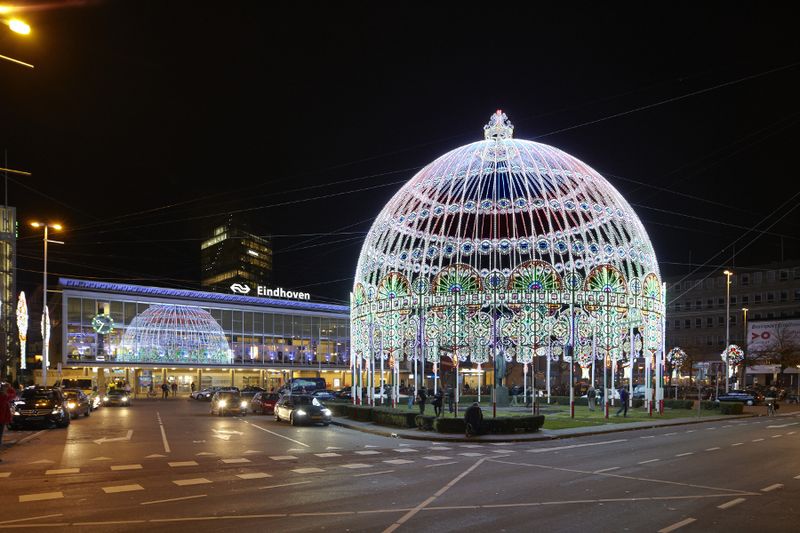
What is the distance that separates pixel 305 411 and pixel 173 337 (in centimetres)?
5065

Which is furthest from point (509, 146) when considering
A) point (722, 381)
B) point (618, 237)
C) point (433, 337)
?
point (722, 381)

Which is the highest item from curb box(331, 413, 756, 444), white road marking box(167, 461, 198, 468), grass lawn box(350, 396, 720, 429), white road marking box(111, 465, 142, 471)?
white road marking box(111, 465, 142, 471)

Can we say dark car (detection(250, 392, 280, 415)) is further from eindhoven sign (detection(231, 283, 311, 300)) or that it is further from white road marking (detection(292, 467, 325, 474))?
eindhoven sign (detection(231, 283, 311, 300))

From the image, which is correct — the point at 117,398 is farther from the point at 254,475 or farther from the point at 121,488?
the point at 121,488

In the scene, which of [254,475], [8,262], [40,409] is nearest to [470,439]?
[254,475]

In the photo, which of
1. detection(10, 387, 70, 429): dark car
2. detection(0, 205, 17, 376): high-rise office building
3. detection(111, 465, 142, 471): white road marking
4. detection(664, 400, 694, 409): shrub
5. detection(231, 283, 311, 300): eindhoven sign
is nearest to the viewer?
detection(111, 465, 142, 471): white road marking

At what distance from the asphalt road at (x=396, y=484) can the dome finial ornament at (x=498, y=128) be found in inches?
597

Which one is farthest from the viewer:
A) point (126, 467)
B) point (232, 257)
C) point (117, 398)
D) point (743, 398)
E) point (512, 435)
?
point (232, 257)

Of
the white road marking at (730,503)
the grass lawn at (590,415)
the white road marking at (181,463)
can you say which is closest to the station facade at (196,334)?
Answer: the grass lawn at (590,415)

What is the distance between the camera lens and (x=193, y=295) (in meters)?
83.9

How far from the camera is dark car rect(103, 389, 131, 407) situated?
53344mm

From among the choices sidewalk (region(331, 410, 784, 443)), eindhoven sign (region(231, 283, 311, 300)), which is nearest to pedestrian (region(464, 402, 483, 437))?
sidewalk (region(331, 410, 784, 443))

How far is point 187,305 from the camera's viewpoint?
82688mm

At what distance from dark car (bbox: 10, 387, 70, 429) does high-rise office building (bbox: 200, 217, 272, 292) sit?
14258 cm
